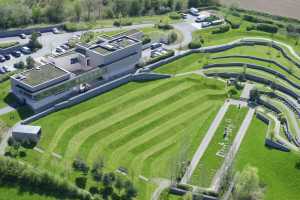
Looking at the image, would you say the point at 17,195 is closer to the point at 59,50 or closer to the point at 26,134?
the point at 26,134

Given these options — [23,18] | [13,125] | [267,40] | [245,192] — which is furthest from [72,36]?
[245,192]

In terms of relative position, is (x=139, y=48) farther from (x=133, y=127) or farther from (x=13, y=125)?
(x=13, y=125)

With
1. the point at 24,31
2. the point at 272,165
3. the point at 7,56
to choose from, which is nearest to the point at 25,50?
the point at 7,56

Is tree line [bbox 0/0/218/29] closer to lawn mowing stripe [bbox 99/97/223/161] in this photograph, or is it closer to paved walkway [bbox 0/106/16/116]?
paved walkway [bbox 0/106/16/116]

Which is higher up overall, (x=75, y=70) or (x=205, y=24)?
(x=205, y=24)

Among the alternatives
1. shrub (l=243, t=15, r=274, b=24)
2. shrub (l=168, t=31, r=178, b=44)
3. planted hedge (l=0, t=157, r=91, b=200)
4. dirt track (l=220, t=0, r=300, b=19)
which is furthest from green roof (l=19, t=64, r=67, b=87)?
dirt track (l=220, t=0, r=300, b=19)
